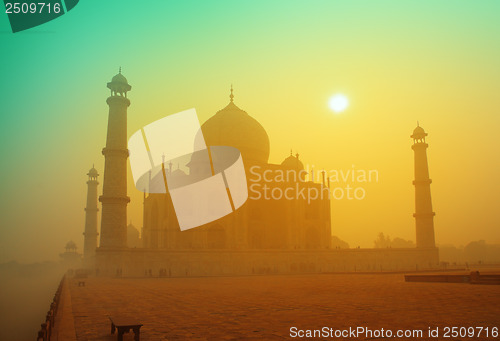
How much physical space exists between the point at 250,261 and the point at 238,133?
1200cm

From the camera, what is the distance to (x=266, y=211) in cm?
3762

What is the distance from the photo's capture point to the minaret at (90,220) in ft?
151

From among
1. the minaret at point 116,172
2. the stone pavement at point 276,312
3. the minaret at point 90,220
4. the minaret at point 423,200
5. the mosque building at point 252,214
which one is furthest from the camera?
the minaret at point 90,220

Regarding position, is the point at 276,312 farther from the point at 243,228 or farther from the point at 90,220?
the point at 90,220

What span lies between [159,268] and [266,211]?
36.7 ft

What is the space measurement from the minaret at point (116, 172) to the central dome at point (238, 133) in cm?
938

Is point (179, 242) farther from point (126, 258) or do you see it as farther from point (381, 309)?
point (381, 309)

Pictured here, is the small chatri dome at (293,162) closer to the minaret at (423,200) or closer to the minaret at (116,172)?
the minaret at (423,200)

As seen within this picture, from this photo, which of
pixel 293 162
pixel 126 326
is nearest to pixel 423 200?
pixel 293 162

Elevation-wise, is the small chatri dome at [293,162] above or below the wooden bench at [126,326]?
above

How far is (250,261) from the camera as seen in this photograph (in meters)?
31.6

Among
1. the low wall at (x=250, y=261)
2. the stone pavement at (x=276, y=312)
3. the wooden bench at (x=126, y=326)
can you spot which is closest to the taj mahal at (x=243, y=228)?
A: the low wall at (x=250, y=261)

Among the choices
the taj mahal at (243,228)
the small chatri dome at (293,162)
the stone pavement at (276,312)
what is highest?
the small chatri dome at (293,162)

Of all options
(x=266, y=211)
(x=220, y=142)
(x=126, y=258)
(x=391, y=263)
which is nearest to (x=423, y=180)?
(x=391, y=263)
